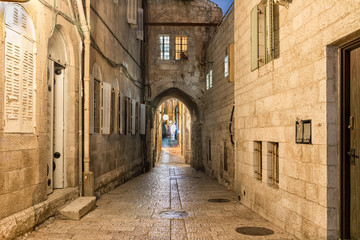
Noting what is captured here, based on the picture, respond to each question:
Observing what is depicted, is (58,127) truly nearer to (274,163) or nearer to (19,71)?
(19,71)

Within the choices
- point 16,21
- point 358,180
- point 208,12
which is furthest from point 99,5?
point 208,12

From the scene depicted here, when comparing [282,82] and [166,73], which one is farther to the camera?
[166,73]

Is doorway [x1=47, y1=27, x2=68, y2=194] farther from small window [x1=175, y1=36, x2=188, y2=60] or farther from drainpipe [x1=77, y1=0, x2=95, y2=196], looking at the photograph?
small window [x1=175, y1=36, x2=188, y2=60]

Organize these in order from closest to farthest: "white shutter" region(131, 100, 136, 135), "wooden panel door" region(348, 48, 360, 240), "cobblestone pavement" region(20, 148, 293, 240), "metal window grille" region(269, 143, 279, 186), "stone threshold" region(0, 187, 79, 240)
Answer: "wooden panel door" region(348, 48, 360, 240) → "stone threshold" region(0, 187, 79, 240) → "cobblestone pavement" region(20, 148, 293, 240) → "metal window grille" region(269, 143, 279, 186) → "white shutter" region(131, 100, 136, 135)

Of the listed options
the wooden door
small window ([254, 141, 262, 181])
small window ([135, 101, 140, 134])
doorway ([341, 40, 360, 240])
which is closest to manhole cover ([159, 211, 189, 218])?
small window ([254, 141, 262, 181])

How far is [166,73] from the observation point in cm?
1777

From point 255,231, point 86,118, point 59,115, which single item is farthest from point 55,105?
point 255,231

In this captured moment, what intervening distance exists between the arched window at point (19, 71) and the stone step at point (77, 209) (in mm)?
1649

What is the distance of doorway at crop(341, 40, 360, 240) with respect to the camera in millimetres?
4258

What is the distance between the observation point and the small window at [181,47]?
1797cm

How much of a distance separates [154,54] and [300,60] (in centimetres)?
1301

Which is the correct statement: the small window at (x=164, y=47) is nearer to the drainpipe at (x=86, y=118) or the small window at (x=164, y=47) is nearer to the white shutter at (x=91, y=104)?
the white shutter at (x=91, y=104)

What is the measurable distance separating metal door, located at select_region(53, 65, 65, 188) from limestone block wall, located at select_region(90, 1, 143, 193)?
4.45ft

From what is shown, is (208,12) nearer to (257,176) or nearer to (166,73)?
(166,73)
